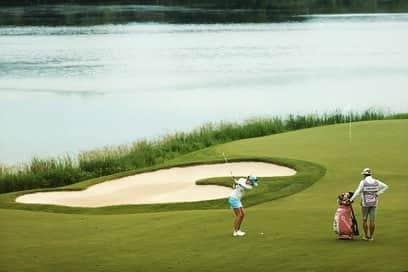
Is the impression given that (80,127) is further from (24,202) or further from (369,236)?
(369,236)

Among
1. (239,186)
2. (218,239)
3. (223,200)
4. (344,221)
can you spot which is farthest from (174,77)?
(344,221)

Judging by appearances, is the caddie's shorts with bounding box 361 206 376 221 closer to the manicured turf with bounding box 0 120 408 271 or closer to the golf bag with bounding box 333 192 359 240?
the golf bag with bounding box 333 192 359 240

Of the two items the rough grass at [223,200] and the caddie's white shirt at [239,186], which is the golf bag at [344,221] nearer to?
the caddie's white shirt at [239,186]

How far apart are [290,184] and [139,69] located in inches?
2324

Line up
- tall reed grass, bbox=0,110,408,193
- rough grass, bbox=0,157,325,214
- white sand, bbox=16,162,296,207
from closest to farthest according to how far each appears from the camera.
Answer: rough grass, bbox=0,157,325,214, white sand, bbox=16,162,296,207, tall reed grass, bbox=0,110,408,193

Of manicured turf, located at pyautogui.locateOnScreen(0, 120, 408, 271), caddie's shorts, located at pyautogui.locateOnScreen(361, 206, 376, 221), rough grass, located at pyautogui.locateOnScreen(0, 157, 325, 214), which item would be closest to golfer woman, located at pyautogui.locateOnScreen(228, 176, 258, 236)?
manicured turf, located at pyautogui.locateOnScreen(0, 120, 408, 271)

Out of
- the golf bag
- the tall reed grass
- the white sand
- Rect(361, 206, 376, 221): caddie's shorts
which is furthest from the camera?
the tall reed grass

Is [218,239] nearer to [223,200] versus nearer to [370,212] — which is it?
[370,212]

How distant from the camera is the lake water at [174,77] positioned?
5453 centimetres

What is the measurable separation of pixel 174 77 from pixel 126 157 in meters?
39.2

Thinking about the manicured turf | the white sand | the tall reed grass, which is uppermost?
the manicured turf

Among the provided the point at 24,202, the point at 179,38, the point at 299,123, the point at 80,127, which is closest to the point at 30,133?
the point at 80,127

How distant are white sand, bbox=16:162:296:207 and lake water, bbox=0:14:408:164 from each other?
12.8m

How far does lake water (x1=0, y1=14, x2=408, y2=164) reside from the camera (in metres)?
54.5
